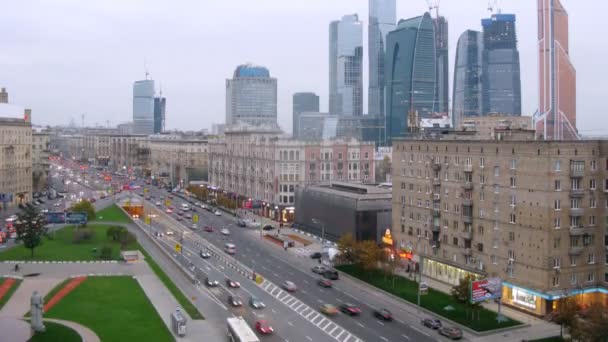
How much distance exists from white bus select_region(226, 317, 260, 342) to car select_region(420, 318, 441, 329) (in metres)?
16.4

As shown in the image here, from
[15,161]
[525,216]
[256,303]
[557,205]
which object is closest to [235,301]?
[256,303]

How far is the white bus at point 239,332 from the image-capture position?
43031 millimetres

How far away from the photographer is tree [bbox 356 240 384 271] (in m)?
69.4

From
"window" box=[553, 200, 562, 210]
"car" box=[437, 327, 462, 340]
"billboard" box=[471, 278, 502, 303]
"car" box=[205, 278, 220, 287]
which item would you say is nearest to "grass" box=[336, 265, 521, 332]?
"billboard" box=[471, 278, 502, 303]

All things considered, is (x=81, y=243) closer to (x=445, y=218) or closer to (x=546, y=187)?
(x=445, y=218)

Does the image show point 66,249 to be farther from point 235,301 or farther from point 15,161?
point 15,161

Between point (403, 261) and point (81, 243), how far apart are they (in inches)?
1741

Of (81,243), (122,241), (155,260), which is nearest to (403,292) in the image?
(155,260)

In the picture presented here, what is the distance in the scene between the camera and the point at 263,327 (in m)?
51.9

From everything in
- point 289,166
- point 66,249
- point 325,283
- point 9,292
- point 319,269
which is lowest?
point 325,283

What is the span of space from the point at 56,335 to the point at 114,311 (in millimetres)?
8789

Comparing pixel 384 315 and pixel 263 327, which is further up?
pixel 263 327

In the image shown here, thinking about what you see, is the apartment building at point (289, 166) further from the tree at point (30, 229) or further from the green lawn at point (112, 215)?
the tree at point (30, 229)

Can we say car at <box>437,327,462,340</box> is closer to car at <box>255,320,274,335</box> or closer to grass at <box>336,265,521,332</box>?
grass at <box>336,265,521,332</box>
